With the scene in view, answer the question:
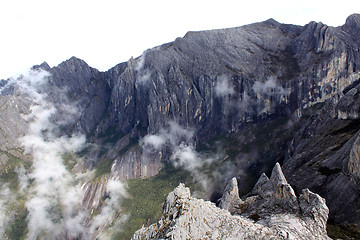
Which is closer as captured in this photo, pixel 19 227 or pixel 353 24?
pixel 353 24

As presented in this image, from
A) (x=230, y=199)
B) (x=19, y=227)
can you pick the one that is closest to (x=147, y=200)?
(x=19, y=227)

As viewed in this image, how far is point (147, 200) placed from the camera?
581 ft

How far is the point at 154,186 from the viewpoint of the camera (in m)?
194

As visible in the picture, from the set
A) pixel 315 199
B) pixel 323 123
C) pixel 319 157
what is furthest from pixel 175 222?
pixel 323 123

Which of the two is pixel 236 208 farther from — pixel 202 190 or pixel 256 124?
pixel 256 124

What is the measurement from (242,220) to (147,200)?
157 metres

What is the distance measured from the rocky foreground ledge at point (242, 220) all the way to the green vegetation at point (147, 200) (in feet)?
411

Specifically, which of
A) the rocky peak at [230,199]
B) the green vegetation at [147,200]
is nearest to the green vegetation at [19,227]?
the green vegetation at [147,200]

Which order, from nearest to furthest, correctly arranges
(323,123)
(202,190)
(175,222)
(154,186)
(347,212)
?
(175,222) → (347,212) → (323,123) → (202,190) → (154,186)

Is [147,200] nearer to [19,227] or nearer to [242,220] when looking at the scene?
[19,227]

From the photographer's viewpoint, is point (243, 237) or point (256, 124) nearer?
point (243, 237)

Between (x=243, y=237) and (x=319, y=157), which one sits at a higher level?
(x=243, y=237)

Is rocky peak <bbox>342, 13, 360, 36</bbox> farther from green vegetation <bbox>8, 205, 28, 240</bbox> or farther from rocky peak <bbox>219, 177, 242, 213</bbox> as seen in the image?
green vegetation <bbox>8, 205, 28, 240</bbox>

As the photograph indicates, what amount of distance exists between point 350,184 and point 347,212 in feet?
23.2
